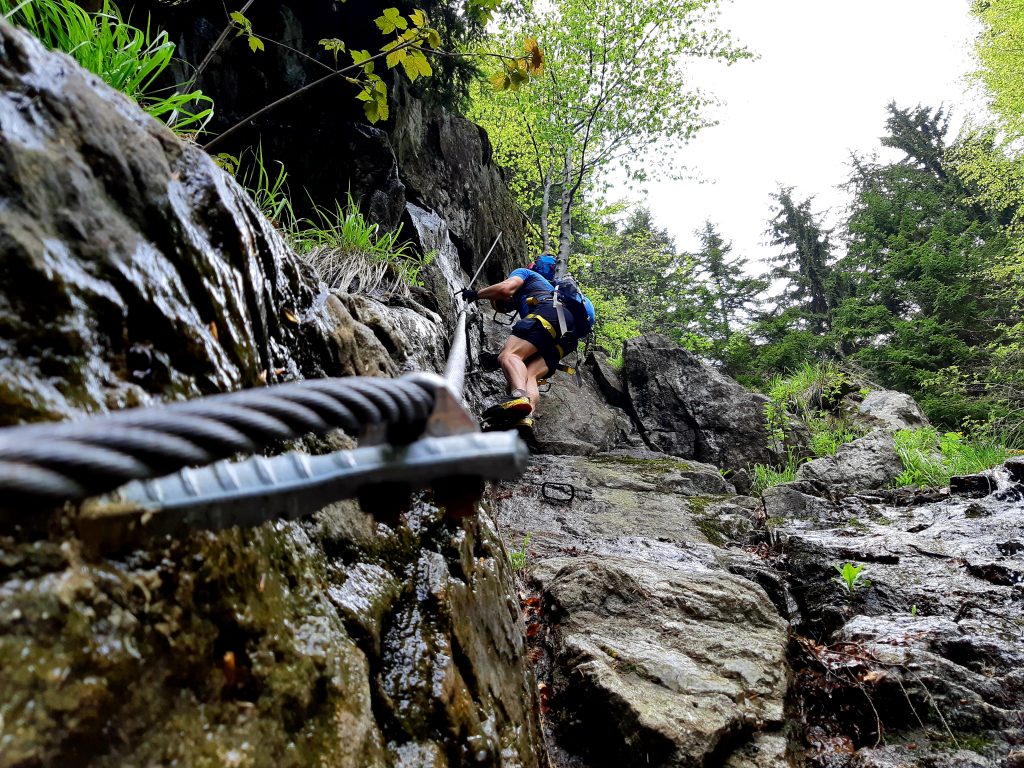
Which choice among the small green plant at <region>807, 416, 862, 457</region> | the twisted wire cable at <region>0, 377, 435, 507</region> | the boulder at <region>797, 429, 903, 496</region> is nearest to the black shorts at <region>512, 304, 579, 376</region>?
the boulder at <region>797, 429, 903, 496</region>

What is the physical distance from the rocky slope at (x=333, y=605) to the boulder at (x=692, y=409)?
465cm

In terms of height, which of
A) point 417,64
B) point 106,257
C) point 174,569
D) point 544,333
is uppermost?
point 417,64

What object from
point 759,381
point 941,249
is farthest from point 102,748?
point 941,249

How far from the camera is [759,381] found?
53.9ft

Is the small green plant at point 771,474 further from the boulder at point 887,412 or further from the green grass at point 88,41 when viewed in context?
the green grass at point 88,41

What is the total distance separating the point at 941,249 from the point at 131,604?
2052cm

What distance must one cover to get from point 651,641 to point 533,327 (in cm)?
363

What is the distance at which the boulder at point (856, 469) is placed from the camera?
307 inches

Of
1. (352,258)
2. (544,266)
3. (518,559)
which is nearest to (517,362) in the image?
(544,266)

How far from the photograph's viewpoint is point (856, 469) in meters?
8.06

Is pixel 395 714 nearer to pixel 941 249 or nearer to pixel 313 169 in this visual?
pixel 313 169

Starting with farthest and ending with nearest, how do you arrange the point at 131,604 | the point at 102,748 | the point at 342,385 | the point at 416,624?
the point at 416,624, the point at 131,604, the point at 102,748, the point at 342,385

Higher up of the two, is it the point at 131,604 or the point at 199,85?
the point at 199,85

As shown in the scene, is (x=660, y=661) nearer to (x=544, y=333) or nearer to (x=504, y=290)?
(x=544, y=333)
